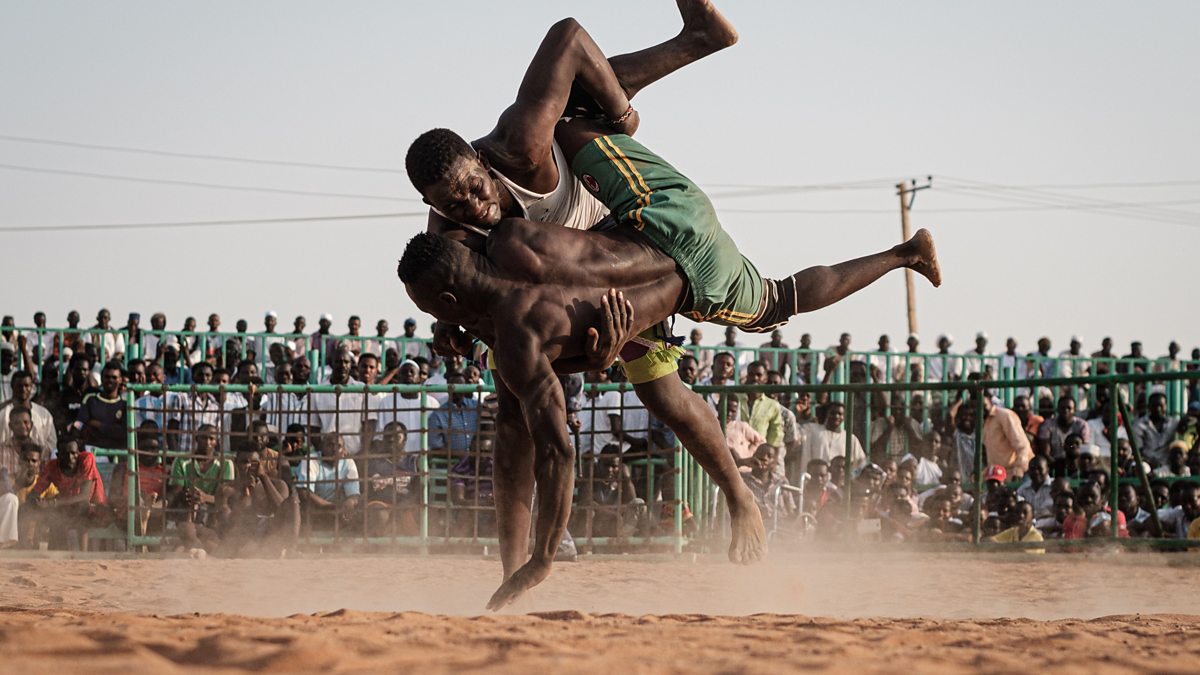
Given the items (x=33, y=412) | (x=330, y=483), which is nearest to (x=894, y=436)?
(x=330, y=483)

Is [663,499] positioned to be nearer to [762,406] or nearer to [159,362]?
[762,406]

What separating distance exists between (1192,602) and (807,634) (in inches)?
163

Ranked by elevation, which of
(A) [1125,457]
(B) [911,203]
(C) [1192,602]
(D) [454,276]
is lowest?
(C) [1192,602]

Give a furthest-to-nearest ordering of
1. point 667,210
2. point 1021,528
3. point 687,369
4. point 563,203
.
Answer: point 687,369 → point 1021,528 → point 563,203 → point 667,210

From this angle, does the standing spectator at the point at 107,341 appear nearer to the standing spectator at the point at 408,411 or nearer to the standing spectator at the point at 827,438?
the standing spectator at the point at 408,411

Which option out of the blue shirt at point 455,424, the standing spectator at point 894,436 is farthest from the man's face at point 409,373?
the standing spectator at point 894,436

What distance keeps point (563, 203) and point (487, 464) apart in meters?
5.87

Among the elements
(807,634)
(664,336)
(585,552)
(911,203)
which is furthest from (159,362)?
(911,203)

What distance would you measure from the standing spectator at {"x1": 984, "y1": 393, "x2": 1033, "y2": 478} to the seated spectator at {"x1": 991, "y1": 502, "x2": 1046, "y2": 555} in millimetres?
604

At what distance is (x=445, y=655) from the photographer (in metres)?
3.45

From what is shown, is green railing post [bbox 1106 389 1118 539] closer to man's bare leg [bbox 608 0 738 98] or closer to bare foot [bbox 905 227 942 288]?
bare foot [bbox 905 227 942 288]

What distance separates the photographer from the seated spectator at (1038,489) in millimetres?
11047

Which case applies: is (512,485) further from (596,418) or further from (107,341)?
(107,341)

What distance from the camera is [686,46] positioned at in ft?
19.0
